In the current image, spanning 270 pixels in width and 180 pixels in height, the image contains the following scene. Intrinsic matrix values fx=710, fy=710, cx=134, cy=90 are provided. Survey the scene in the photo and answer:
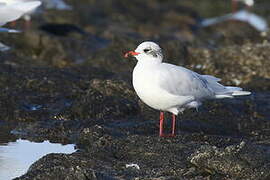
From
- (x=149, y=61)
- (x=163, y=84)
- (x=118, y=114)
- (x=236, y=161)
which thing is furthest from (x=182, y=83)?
(x=236, y=161)

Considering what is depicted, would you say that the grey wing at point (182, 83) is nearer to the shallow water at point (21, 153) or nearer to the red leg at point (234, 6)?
the shallow water at point (21, 153)

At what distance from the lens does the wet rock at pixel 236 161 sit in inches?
229

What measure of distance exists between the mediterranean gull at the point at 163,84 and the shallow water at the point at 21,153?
96 cm

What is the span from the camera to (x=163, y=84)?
728 centimetres

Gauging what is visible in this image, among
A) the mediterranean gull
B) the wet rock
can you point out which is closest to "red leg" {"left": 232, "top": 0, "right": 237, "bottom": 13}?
the mediterranean gull

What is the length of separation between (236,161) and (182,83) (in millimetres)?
1766

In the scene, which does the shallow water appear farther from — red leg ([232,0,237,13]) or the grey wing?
red leg ([232,0,237,13])

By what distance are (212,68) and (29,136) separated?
5.01 m

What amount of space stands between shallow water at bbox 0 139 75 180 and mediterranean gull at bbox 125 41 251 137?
0.96 meters

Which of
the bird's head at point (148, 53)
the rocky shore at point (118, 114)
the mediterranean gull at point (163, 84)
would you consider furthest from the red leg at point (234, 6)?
the bird's head at point (148, 53)

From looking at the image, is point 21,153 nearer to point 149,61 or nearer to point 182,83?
point 149,61

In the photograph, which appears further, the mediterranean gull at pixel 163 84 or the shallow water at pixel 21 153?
the mediterranean gull at pixel 163 84

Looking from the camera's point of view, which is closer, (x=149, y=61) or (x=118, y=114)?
(x=149, y=61)

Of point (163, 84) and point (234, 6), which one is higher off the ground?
point (234, 6)
